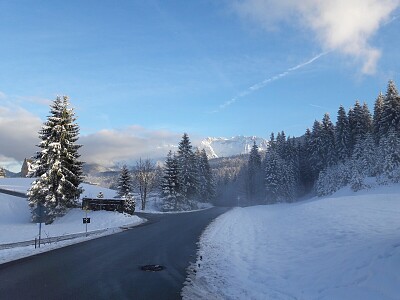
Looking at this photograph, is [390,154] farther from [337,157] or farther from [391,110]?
[337,157]

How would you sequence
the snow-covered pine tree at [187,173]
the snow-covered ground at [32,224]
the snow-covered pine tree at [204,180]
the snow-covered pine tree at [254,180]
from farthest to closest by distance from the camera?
the snow-covered pine tree at [254,180] < the snow-covered pine tree at [204,180] < the snow-covered pine tree at [187,173] < the snow-covered ground at [32,224]

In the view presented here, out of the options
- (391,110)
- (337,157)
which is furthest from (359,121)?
(391,110)

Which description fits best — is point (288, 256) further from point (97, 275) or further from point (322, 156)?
point (322, 156)

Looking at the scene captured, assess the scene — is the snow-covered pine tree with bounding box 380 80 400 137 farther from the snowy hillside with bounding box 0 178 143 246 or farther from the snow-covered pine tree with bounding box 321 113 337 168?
the snowy hillside with bounding box 0 178 143 246

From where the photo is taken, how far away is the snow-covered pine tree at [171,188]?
63.6 m

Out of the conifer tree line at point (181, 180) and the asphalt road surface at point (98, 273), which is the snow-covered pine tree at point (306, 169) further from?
the asphalt road surface at point (98, 273)

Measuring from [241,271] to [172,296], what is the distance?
4.01 m

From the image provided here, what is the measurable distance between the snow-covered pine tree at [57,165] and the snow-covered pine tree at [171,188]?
27248 mm

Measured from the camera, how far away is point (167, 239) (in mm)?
20266

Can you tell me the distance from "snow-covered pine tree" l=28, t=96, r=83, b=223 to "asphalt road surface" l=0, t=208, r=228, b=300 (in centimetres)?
1924

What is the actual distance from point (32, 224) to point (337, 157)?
6492 centimetres

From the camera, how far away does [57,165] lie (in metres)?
34.8

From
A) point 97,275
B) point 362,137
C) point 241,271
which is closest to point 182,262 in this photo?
point 241,271

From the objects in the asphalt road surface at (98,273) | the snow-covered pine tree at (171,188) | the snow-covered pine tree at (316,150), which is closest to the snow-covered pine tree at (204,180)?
the snow-covered pine tree at (171,188)
